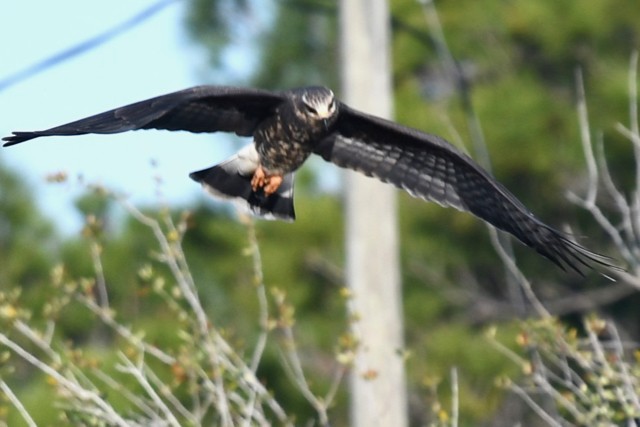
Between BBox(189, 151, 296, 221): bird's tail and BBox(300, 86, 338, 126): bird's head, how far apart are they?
0.47m

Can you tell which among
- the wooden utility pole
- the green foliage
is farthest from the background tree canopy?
the green foliage

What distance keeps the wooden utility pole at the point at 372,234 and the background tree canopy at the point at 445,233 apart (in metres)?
4.21

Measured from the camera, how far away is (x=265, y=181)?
662 cm

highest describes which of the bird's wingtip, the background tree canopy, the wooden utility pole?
the bird's wingtip

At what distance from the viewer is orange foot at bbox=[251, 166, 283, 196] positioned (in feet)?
21.7

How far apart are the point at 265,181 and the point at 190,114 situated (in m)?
0.54

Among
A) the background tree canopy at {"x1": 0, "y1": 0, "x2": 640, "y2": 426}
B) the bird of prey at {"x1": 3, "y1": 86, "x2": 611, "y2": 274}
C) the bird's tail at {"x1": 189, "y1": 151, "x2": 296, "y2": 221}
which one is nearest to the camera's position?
the bird of prey at {"x1": 3, "y1": 86, "x2": 611, "y2": 274}

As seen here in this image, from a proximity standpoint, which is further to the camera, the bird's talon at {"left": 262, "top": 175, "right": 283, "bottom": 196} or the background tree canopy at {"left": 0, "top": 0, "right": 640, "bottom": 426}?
the background tree canopy at {"left": 0, "top": 0, "right": 640, "bottom": 426}

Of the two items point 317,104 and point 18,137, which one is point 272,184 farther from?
point 18,137

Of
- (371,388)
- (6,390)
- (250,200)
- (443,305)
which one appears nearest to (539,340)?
(371,388)

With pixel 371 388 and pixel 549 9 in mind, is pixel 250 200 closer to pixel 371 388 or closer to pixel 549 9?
pixel 371 388

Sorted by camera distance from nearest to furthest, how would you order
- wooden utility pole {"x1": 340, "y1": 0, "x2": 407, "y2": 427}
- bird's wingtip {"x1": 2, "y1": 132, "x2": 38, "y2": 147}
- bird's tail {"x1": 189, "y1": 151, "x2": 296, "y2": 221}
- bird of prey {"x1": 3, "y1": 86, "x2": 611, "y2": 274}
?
bird's wingtip {"x1": 2, "y1": 132, "x2": 38, "y2": 147} → bird of prey {"x1": 3, "y1": 86, "x2": 611, "y2": 274} → bird's tail {"x1": 189, "y1": 151, "x2": 296, "y2": 221} → wooden utility pole {"x1": 340, "y1": 0, "x2": 407, "y2": 427}

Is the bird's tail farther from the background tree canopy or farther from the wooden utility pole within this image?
the background tree canopy

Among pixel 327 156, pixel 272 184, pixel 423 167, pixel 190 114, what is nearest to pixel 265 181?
pixel 272 184
